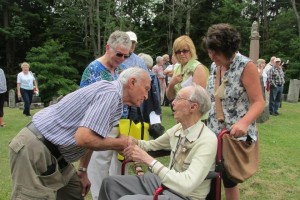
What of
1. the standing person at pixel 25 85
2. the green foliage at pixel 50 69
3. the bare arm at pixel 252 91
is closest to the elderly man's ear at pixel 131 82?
the bare arm at pixel 252 91

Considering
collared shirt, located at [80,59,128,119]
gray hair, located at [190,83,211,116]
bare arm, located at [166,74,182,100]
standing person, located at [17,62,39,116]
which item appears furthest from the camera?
standing person, located at [17,62,39,116]

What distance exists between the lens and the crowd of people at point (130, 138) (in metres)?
2.41

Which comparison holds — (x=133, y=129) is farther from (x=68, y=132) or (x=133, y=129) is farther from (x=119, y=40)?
(x=68, y=132)

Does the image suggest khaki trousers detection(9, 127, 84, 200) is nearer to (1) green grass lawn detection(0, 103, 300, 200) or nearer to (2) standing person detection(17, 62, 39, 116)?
(1) green grass lawn detection(0, 103, 300, 200)

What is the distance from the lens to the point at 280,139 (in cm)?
779

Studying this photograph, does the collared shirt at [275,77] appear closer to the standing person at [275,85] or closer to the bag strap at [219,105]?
the standing person at [275,85]

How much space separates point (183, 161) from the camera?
2754 mm

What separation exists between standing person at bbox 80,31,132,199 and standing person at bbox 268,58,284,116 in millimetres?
8543

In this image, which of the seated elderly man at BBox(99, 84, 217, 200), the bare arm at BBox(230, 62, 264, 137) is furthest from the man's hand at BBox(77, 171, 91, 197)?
the bare arm at BBox(230, 62, 264, 137)

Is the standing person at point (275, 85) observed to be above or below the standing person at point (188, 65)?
below

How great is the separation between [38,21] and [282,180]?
24.2 meters

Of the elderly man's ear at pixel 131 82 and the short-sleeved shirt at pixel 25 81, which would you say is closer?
the elderly man's ear at pixel 131 82

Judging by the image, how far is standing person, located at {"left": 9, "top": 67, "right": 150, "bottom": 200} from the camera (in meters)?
2.31

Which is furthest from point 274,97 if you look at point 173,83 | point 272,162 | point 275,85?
point 173,83
